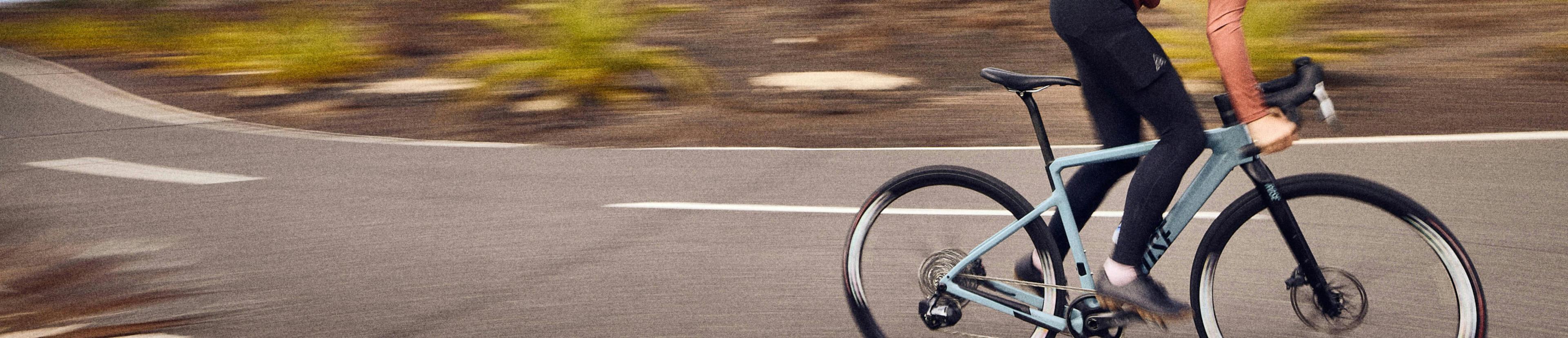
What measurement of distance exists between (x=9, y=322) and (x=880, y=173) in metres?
4.20

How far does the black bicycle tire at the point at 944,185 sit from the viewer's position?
119 inches

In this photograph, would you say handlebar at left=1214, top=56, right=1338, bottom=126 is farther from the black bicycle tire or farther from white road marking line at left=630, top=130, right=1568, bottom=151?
white road marking line at left=630, top=130, right=1568, bottom=151

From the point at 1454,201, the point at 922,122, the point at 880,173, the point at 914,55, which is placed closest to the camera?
the point at 1454,201

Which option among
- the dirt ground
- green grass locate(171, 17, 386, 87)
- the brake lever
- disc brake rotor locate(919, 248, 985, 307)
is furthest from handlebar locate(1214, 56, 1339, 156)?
green grass locate(171, 17, 386, 87)

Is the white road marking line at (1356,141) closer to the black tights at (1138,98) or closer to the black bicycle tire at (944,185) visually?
the black bicycle tire at (944,185)

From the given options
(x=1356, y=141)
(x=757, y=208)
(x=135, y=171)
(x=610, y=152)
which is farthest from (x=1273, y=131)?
(x=135, y=171)

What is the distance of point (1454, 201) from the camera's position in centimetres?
526

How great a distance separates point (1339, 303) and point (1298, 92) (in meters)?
0.59

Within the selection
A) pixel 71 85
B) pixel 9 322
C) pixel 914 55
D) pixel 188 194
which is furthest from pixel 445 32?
pixel 9 322

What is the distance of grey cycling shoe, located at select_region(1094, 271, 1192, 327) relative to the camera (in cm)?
289

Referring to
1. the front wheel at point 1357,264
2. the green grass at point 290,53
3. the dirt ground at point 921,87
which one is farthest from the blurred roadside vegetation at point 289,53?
the front wheel at point 1357,264

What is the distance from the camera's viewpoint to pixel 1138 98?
2.80 meters

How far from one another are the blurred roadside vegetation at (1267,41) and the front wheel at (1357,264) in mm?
5987

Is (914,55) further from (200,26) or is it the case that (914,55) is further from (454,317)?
(200,26)
